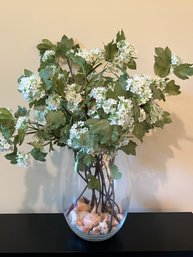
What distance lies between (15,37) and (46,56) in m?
0.18

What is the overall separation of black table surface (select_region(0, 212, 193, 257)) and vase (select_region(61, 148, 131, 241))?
0.05 metres

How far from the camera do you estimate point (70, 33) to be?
1252 millimetres

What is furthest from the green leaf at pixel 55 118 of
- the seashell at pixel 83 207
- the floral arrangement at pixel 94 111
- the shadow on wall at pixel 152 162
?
the shadow on wall at pixel 152 162

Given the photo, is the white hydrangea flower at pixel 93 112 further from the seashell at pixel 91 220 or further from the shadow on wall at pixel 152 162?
the shadow on wall at pixel 152 162

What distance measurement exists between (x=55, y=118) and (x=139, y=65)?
56 centimetres

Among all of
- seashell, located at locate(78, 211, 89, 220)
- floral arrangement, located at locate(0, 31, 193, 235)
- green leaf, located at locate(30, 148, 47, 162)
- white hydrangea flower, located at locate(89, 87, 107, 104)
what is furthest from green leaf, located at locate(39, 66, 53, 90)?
seashell, located at locate(78, 211, 89, 220)

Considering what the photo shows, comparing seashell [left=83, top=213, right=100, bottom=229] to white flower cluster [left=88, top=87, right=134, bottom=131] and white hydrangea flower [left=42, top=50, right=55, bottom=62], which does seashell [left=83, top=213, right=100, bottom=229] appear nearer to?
white flower cluster [left=88, top=87, right=134, bottom=131]

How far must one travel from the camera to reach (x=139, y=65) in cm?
129

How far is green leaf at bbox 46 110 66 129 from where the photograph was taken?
878mm

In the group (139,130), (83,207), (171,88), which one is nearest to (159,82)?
(171,88)

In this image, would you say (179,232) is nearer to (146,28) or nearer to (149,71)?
(149,71)

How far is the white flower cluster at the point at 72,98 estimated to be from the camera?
0.89m

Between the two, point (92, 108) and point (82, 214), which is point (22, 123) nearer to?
point (92, 108)

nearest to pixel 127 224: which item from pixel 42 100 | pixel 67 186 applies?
pixel 67 186
